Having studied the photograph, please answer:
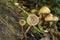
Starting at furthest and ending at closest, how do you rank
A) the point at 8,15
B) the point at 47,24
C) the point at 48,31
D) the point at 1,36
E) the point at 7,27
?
the point at 47,24 < the point at 48,31 < the point at 8,15 < the point at 7,27 < the point at 1,36

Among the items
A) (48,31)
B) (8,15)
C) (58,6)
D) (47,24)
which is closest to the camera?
(8,15)

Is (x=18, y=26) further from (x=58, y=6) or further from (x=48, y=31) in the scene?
(x=58, y=6)

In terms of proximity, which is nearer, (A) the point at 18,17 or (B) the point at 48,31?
(A) the point at 18,17

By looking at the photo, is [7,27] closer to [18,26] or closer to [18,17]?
[18,26]

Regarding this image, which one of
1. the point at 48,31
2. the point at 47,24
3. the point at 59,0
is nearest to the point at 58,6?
the point at 59,0

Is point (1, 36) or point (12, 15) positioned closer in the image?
point (1, 36)

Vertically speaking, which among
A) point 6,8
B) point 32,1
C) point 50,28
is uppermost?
point 6,8

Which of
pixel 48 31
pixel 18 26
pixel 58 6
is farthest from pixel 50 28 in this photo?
pixel 18 26

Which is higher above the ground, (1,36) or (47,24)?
(1,36)

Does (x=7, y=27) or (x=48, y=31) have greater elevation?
(x=7, y=27)
